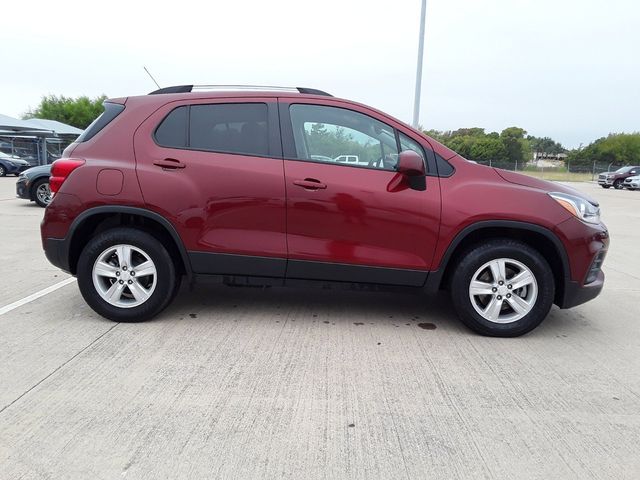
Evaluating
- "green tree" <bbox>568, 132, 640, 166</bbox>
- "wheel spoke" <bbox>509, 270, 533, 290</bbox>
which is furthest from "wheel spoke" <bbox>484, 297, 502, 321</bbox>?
"green tree" <bbox>568, 132, 640, 166</bbox>

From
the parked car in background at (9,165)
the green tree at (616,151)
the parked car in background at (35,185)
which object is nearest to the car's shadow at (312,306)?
the parked car in background at (35,185)

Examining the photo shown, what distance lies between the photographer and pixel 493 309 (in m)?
4.03

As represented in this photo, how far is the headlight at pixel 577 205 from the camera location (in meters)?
3.96

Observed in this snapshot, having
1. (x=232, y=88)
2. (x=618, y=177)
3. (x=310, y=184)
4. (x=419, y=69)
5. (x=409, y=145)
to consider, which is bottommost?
(x=618, y=177)

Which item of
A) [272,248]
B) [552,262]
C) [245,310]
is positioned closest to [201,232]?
[272,248]

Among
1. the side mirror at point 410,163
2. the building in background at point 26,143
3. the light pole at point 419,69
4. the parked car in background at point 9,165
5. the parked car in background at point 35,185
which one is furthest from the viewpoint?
the building in background at point 26,143

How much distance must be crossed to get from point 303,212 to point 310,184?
0.23m

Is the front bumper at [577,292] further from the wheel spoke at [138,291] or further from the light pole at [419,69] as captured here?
the light pole at [419,69]

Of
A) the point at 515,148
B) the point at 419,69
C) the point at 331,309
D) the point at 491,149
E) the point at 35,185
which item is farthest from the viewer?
the point at 515,148

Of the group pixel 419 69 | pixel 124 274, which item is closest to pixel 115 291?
pixel 124 274

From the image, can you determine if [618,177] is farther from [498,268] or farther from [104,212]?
[104,212]

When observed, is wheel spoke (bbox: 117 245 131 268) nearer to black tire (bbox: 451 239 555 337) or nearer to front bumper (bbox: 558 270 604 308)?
black tire (bbox: 451 239 555 337)

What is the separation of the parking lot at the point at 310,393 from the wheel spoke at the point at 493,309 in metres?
0.21

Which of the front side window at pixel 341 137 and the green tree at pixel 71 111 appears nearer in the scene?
the front side window at pixel 341 137
